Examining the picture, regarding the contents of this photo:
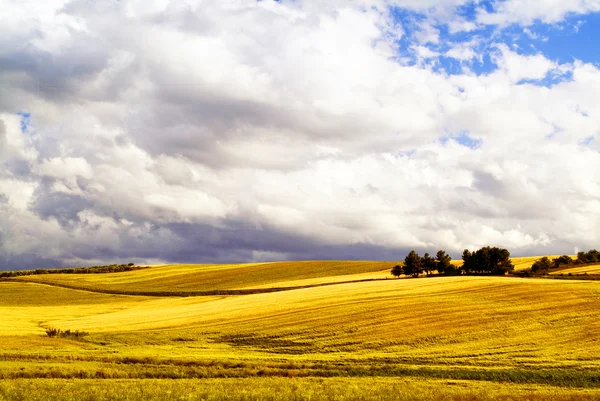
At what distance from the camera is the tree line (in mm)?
85625

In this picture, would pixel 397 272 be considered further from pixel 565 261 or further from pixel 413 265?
pixel 565 261

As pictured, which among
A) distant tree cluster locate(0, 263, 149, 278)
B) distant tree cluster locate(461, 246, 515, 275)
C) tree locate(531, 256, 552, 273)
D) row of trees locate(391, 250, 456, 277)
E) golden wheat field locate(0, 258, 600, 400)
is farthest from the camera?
distant tree cluster locate(0, 263, 149, 278)

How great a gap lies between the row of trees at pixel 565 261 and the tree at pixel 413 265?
1877 cm

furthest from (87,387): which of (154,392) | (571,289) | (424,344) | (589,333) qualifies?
(571,289)

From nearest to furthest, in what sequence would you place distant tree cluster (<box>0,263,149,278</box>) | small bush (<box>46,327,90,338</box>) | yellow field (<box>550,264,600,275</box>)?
small bush (<box>46,327,90,338</box>) < yellow field (<box>550,264,600,275</box>) < distant tree cluster (<box>0,263,149,278</box>)

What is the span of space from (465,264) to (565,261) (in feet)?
51.8

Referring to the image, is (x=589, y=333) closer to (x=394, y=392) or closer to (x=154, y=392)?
(x=394, y=392)

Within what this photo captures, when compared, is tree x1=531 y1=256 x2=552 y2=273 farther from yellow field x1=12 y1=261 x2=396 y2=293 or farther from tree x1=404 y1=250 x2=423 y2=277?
yellow field x1=12 y1=261 x2=396 y2=293

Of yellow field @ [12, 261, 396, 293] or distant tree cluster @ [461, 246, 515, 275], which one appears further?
yellow field @ [12, 261, 396, 293]

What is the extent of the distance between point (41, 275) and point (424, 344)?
112 meters

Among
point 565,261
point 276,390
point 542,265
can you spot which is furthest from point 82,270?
point 276,390

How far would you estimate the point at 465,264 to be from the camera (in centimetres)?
8856

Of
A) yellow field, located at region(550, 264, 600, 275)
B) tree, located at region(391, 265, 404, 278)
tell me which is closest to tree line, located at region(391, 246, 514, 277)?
tree, located at region(391, 265, 404, 278)

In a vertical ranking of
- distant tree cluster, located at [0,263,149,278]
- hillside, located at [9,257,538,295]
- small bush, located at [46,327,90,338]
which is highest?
distant tree cluster, located at [0,263,149,278]
